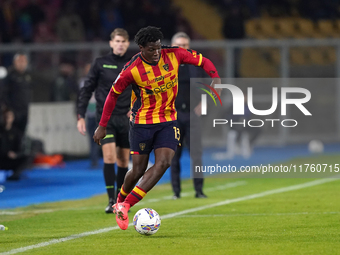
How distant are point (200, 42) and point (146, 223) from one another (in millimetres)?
13905

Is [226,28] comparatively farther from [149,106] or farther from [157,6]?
[149,106]

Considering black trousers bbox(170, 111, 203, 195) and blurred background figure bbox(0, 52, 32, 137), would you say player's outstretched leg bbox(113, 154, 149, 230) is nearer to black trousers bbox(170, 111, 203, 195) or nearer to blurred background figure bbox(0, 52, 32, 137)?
black trousers bbox(170, 111, 203, 195)

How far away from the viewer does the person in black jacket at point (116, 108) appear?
28.4 feet

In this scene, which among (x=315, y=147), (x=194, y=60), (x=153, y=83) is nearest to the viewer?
(x=153, y=83)

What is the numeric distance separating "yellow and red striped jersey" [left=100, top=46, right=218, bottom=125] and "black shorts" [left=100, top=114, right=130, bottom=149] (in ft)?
5.12

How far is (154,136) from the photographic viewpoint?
23.0 feet

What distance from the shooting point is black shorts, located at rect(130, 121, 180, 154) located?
693cm

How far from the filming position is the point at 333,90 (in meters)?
20.5

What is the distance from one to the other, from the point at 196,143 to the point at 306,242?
407 centimetres

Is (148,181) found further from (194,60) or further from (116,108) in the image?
(116,108)

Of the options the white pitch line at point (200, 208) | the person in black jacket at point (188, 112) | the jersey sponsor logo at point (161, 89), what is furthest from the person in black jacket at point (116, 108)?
the jersey sponsor logo at point (161, 89)

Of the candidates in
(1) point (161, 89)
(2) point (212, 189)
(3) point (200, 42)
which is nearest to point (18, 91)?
(2) point (212, 189)

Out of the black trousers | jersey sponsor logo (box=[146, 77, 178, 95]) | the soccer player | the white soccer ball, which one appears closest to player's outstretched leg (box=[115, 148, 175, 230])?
the soccer player

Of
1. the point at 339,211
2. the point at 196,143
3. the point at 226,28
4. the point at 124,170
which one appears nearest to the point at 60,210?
the point at 124,170
